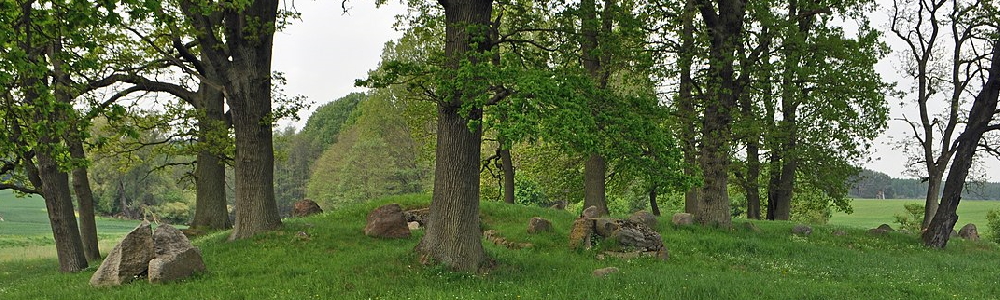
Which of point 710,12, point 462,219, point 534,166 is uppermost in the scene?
point 710,12

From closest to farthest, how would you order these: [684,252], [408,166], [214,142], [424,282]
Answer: [424,282] → [684,252] → [214,142] → [408,166]

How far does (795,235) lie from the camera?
68.5ft

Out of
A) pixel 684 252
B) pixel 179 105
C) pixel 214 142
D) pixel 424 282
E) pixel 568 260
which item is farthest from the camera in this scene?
pixel 179 105

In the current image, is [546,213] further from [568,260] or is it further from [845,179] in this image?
[845,179]

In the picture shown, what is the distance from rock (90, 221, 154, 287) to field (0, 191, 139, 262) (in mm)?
12535

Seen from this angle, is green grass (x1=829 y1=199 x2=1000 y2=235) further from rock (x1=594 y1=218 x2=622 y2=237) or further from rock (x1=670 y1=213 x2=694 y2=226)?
rock (x1=594 y1=218 x2=622 y2=237)

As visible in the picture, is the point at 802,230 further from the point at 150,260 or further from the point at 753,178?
the point at 150,260

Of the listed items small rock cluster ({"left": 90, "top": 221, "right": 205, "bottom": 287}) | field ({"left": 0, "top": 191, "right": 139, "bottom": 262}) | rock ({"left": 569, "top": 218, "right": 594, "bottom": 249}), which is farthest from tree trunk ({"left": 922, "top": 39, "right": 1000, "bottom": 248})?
field ({"left": 0, "top": 191, "right": 139, "bottom": 262})

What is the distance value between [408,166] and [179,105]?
27.8 m

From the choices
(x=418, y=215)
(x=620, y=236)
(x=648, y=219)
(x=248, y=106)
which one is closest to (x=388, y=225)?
(x=418, y=215)

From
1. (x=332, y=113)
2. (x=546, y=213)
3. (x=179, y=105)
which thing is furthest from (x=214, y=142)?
(x=332, y=113)

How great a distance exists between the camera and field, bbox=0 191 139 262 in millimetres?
28472

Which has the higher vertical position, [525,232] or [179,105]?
[179,105]

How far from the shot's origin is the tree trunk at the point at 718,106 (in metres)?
19.6
